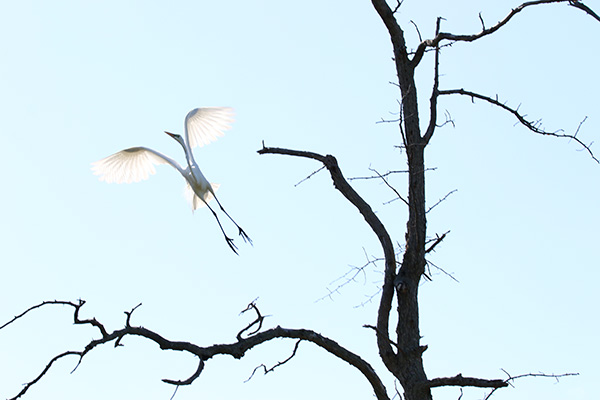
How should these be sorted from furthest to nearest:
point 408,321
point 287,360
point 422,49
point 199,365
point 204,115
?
1. point 204,115
2. point 422,49
3. point 408,321
4. point 287,360
5. point 199,365

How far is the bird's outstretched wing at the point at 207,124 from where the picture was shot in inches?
316

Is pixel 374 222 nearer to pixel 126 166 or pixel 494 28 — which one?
pixel 494 28

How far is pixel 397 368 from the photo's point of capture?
18.9 feet

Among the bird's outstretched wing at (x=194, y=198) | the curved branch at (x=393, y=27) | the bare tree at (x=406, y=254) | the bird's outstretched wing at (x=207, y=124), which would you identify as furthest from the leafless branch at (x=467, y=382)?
the bird's outstretched wing at (x=207, y=124)

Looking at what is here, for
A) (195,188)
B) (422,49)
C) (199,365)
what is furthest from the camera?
(195,188)

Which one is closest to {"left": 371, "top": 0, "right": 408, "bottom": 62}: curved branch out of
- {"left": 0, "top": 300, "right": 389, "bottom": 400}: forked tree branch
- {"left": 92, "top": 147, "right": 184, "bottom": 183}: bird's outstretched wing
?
{"left": 0, "top": 300, "right": 389, "bottom": 400}: forked tree branch

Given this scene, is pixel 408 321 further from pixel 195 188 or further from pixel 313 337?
pixel 195 188

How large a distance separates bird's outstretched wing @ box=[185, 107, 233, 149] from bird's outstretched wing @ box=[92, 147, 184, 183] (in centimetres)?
45

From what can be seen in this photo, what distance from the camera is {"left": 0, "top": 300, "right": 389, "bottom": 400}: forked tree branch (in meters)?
4.61

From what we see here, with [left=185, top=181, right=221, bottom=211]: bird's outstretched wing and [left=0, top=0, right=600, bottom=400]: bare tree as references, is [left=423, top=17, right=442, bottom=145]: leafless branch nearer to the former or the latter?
[left=0, top=0, right=600, bottom=400]: bare tree

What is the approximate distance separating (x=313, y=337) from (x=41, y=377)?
177 centimetres

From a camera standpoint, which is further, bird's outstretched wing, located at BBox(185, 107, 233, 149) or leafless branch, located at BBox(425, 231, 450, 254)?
bird's outstretched wing, located at BBox(185, 107, 233, 149)

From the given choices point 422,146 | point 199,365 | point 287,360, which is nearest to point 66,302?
point 199,365

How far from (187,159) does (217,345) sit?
8.83ft
